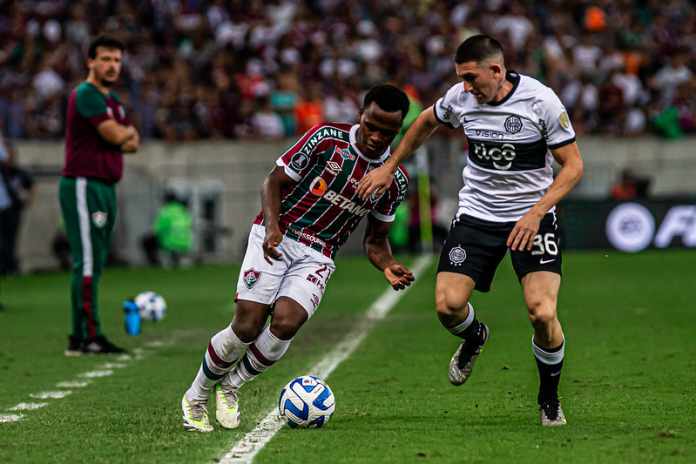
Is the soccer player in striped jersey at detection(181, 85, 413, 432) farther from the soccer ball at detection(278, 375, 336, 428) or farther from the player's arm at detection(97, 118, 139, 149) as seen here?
the player's arm at detection(97, 118, 139, 149)

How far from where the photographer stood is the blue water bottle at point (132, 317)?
12406mm

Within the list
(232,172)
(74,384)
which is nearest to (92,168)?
(74,384)

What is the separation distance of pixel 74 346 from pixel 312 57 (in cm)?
1509

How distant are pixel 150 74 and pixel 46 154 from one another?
2581 millimetres

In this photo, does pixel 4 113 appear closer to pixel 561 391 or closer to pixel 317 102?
pixel 317 102

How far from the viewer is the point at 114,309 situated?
15.4 meters

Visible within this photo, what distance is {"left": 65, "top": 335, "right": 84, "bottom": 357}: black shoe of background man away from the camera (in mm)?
10945

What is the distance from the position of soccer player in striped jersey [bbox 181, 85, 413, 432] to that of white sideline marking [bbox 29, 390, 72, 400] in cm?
173

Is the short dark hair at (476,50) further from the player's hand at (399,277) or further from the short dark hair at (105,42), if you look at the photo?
the short dark hair at (105,42)

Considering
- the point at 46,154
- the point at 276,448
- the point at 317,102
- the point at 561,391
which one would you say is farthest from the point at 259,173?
the point at 276,448

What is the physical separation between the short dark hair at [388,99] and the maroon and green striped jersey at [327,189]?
364 mm

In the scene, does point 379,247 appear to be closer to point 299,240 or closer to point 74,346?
point 299,240

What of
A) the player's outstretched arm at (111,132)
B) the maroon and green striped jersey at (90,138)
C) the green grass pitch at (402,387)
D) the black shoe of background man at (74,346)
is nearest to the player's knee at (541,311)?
the green grass pitch at (402,387)

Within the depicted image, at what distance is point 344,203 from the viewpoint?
7.32 metres
